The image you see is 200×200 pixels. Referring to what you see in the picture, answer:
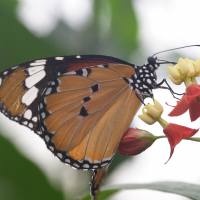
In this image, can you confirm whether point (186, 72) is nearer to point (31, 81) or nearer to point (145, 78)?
point (145, 78)

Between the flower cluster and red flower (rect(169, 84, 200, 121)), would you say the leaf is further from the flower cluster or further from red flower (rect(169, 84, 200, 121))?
red flower (rect(169, 84, 200, 121))

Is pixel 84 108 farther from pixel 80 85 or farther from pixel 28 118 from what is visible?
pixel 28 118

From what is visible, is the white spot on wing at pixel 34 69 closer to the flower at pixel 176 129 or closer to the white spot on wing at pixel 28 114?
the white spot on wing at pixel 28 114

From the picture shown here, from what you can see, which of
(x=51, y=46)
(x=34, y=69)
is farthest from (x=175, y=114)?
(x=51, y=46)

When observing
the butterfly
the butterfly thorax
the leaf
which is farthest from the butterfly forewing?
the leaf

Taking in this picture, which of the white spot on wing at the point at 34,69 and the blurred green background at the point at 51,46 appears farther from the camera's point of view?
A: the blurred green background at the point at 51,46

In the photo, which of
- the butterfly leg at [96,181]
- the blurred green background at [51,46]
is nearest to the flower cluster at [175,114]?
the butterfly leg at [96,181]
